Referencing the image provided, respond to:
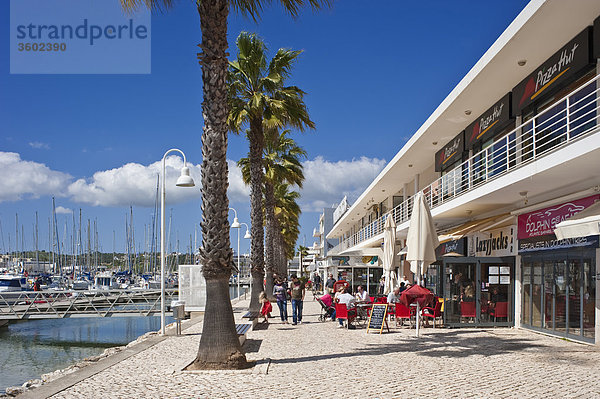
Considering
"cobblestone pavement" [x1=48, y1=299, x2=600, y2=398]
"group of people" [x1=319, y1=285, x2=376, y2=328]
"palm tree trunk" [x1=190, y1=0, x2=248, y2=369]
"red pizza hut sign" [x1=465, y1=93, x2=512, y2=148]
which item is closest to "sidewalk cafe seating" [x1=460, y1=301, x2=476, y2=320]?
"cobblestone pavement" [x1=48, y1=299, x2=600, y2=398]

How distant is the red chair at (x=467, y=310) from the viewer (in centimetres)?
1800

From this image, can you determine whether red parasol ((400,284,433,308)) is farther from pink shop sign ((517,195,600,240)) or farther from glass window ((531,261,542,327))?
pink shop sign ((517,195,600,240))

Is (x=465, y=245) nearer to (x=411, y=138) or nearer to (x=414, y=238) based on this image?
(x=411, y=138)

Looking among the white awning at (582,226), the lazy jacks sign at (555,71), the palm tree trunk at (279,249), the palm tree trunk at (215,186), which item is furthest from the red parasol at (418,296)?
the palm tree trunk at (279,249)

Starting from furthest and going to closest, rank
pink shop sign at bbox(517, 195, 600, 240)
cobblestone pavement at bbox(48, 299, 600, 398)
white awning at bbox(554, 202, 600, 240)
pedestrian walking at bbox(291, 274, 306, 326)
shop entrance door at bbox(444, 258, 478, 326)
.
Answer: pedestrian walking at bbox(291, 274, 306, 326) < shop entrance door at bbox(444, 258, 478, 326) < pink shop sign at bbox(517, 195, 600, 240) < white awning at bbox(554, 202, 600, 240) < cobblestone pavement at bbox(48, 299, 600, 398)

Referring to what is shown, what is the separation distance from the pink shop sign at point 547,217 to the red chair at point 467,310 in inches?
106

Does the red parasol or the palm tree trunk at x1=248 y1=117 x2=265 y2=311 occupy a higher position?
the palm tree trunk at x1=248 y1=117 x2=265 y2=311

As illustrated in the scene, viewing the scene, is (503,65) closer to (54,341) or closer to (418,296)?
(418,296)

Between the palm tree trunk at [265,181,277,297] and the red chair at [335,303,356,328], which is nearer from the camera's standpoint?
the red chair at [335,303,356,328]

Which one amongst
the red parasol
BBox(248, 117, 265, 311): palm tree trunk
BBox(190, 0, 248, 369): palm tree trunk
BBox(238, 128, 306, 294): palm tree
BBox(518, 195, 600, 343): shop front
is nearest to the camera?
BBox(190, 0, 248, 369): palm tree trunk

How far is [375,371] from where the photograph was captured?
10023mm

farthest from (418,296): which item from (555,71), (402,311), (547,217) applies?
(555,71)

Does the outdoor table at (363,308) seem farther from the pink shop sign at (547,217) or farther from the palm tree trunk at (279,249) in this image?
the palm tree trunk at (279,249)

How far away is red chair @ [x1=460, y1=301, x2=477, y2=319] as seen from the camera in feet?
59.1
